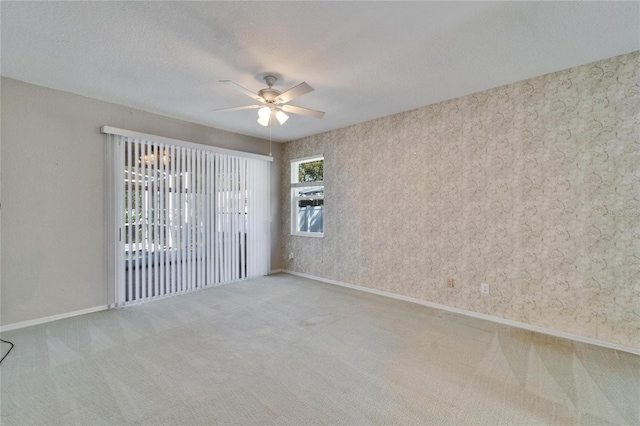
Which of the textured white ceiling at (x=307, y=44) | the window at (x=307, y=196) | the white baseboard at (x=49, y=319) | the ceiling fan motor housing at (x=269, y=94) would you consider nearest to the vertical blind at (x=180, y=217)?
the white baseboard at (x=49, y=319)

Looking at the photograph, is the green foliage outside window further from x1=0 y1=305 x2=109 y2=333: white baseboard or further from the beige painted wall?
x1=0 y1=305 x2=109 y2=333: white baseboard

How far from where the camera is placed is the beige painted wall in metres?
2.94

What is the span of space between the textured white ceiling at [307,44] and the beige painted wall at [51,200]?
0.27 m

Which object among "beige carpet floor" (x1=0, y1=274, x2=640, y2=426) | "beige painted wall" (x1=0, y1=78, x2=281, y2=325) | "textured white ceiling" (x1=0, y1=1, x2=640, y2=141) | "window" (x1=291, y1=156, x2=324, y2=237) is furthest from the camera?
"window" (x1=291, y1=156, x2=324, y2=237)

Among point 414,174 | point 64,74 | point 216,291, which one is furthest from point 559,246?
point 64,74

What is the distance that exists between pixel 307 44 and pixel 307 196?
3.19 m

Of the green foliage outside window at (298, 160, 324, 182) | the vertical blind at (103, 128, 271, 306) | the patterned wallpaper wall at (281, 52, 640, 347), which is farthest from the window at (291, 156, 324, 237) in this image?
the patterned wallpaper wall at (281, 52, 640, 347)

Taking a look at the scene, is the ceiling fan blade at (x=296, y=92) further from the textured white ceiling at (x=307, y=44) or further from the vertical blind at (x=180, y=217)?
the vertical blind at (x=180, y=217)

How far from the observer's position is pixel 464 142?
11.2 feet

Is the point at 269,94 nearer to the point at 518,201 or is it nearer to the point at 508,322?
the point at 518,201

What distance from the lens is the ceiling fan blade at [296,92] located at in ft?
7.97

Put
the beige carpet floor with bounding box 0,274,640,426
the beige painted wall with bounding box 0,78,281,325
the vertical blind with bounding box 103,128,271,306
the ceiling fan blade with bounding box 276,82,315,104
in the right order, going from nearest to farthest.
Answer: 1. the beige carpet floor with bounding box 0,274,640,426
2. the ceiling fan blade with bounding box 276,82,315,104
3. the beige painted wall with bounding box 0,78,281,325
4. the vertical blind with bounding box 103,128,271,306

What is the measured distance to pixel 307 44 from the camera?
→ 7.68 ft

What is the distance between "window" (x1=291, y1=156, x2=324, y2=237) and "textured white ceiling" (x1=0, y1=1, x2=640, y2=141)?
6.55 ft
